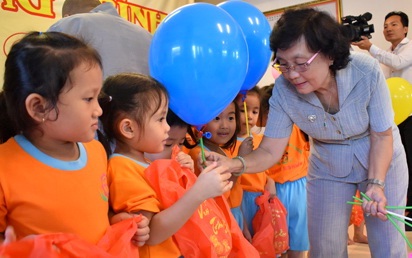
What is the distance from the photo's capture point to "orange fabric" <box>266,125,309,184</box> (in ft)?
7.48

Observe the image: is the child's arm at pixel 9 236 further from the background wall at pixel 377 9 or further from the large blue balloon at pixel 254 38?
the background wall at pixel 377 9

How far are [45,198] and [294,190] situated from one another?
1.65 metres

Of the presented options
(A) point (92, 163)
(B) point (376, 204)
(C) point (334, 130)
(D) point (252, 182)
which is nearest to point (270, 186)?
(D) point (252, 182)

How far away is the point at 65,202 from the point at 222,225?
50 cm

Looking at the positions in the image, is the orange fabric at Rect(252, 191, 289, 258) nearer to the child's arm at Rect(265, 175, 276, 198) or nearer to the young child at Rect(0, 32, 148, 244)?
the child's arm at Rect(265, 175, 276, 198)

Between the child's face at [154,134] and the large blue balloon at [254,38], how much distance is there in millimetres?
652

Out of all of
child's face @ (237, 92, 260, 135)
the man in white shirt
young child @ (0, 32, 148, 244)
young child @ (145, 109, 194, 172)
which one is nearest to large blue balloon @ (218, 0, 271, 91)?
child's face @ (237, 92, 260, 135)

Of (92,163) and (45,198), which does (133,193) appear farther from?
(45,198)

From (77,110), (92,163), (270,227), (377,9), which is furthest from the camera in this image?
(377,9)

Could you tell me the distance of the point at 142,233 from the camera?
3.33 ft

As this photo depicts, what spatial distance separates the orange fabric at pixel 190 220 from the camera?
3.67ft

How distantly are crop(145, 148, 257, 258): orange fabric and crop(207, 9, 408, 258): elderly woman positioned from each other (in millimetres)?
286

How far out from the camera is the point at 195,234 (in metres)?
1.16

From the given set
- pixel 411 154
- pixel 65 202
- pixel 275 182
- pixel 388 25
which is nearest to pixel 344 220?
pixel 275 182
